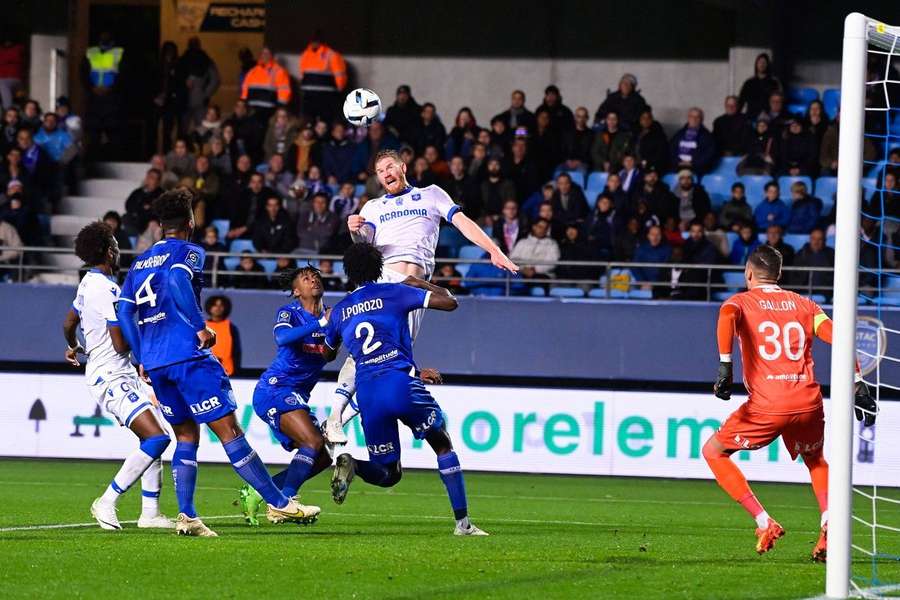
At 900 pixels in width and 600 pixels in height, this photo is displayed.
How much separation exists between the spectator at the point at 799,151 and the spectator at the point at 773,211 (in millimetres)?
885

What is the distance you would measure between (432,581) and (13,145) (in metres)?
15.8

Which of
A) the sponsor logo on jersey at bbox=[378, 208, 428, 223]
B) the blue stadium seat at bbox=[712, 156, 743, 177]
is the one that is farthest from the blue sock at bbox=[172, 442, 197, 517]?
the blue stadium seat at bbox=[712, 156, 743, 177]

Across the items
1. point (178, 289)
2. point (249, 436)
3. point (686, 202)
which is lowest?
point (249, 436)

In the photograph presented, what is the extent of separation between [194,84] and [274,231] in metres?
4.58

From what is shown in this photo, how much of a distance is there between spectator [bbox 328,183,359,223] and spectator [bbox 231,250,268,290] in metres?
1.24

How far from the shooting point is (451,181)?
65.0 feet

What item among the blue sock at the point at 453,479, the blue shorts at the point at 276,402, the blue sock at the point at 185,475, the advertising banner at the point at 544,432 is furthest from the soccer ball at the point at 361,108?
the advertising banner at the point at 544,432

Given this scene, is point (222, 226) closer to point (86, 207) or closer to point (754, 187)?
point (86, 207)

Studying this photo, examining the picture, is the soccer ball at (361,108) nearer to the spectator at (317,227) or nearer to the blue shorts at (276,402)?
the blue shorts at (276,402)

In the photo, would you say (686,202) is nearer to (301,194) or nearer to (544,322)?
(544,322)

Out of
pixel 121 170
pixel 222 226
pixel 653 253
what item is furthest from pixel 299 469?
pixel 121 170

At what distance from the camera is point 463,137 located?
20.8 m

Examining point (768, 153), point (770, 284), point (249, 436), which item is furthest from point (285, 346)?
point (768, 153)

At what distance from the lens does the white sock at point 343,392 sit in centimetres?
1092
